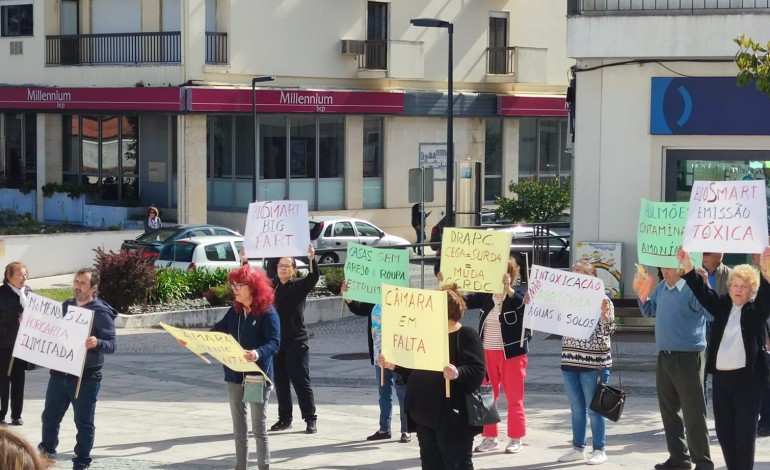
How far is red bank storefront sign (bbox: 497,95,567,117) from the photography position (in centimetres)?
4347

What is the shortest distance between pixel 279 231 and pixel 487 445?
125 inches

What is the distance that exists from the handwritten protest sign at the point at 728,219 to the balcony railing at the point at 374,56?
2928 centimetres

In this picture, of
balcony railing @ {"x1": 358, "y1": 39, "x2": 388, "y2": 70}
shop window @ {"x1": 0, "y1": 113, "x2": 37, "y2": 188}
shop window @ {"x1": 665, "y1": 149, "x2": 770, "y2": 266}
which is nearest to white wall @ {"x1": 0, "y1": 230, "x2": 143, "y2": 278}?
shop window @ {"x1": 0, "y1": 113, "x2": 37, "y2": 188}

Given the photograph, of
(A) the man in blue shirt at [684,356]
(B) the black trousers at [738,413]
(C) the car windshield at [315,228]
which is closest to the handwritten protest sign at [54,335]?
(A) the man in blue shirt at [684,356]

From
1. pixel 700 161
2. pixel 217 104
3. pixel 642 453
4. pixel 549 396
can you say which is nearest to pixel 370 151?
pixel 217 104

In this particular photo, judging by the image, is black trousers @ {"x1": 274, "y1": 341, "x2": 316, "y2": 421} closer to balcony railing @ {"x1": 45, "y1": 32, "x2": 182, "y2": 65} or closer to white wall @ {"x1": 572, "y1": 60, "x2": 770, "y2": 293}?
white wall @ {"x1": 572, "y1": 60, "x2": 770, "y2": 293}

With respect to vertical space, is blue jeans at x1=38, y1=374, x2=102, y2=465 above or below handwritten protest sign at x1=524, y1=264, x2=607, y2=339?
below

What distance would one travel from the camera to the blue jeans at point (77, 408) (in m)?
10.2

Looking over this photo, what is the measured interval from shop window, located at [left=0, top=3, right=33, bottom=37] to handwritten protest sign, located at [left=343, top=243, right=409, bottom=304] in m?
29.8

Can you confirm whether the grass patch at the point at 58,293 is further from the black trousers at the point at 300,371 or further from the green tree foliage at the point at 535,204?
the black trousers at the point at 300,371

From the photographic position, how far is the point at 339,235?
105ft

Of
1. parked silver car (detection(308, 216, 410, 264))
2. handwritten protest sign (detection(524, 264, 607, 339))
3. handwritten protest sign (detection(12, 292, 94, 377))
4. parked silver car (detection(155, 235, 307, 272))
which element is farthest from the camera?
parked silver car (detection(308, 216, 410, 264))

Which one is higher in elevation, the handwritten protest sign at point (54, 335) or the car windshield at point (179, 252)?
the handwritten protest sign at point (54, 335)

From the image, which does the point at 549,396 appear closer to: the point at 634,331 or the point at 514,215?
the point at 634,331
